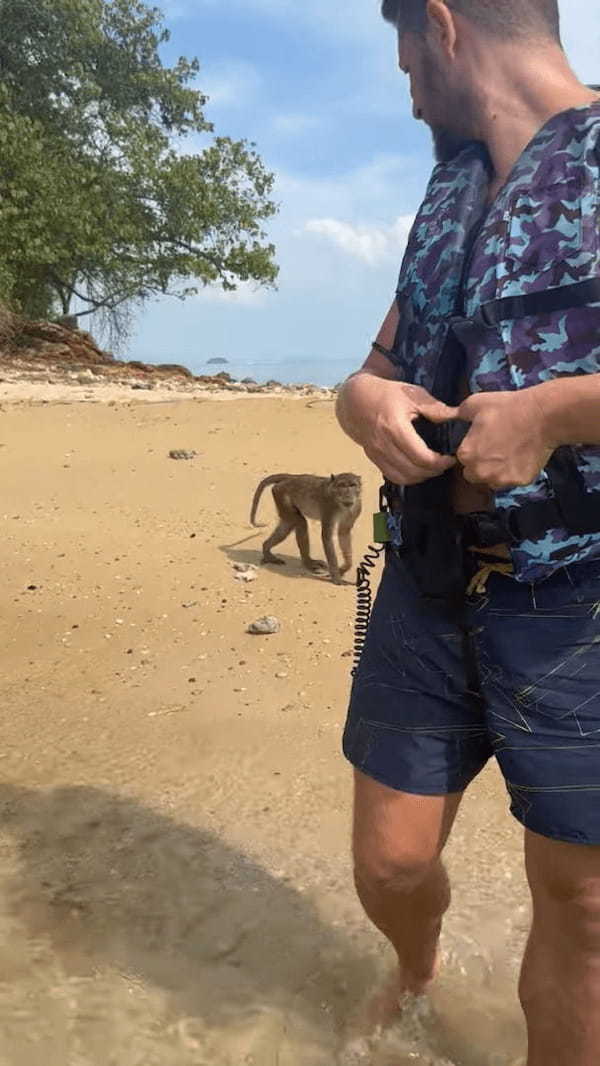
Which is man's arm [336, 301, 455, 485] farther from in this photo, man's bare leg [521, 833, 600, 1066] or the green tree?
the green tree

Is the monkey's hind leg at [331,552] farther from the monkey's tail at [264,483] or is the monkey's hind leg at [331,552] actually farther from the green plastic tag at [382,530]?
the green plastic tag at [382,530]

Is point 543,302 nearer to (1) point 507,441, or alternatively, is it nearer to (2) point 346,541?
(1) point 507,441

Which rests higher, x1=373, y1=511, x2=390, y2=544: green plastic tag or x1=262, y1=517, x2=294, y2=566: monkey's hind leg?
x1=373, y1=511, x2=390, y2=544: green plastic tag

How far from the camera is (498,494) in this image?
5.59 feet

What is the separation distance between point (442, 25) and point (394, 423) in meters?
0.75

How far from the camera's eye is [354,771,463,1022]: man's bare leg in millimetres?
1982

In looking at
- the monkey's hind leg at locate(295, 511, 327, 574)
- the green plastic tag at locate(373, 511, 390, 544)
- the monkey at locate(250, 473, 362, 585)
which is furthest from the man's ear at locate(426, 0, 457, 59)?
the monkey's hind leg at locate(295, 511, 327, 574)

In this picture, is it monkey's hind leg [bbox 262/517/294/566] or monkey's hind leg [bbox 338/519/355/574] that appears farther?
monkey's hind leg [bbox 338/519/355/574]

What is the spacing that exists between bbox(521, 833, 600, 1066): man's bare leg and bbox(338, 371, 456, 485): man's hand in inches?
26.2

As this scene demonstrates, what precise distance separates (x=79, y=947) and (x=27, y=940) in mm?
145

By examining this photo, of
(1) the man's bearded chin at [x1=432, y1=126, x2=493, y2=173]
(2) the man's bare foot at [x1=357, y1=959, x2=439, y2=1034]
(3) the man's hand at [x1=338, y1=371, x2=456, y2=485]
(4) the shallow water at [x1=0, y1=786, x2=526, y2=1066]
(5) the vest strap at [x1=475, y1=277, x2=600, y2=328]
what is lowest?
(4) the shallow water at [x1=0, y1=786, x2=526, y2=1066]

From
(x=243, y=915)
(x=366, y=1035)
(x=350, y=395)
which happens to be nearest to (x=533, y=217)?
(x=350, y=395)

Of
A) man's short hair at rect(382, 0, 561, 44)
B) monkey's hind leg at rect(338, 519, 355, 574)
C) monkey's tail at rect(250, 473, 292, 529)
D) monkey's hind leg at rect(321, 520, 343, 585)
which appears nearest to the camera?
man's short hair at rect(382, 0, 561, 44)

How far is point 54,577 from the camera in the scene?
591cm
